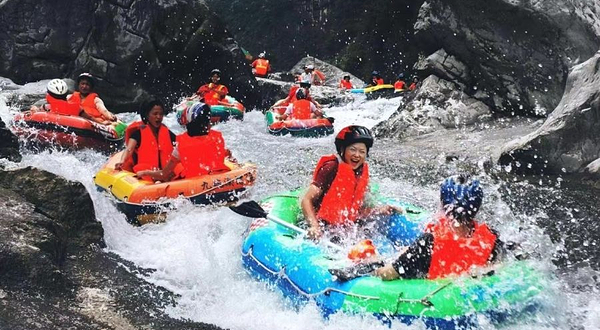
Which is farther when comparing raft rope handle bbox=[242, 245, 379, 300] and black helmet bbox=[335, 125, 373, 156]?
black helmet bbox=[335, 125, 373, 156]

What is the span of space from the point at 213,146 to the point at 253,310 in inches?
109

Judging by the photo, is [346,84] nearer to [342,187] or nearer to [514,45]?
[514,45]

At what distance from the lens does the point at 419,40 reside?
505 inches

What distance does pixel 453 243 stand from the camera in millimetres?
3676

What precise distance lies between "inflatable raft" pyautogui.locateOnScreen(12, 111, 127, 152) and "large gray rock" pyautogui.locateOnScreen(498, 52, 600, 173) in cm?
666

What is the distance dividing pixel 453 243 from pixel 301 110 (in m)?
9.48

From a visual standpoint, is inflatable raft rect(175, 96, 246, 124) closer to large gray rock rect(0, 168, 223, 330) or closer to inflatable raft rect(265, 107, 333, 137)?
inflatable raft rect(265, 107, 333, 137)

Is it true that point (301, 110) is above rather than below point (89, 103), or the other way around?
below

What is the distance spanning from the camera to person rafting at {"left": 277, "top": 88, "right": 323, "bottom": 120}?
511 inches

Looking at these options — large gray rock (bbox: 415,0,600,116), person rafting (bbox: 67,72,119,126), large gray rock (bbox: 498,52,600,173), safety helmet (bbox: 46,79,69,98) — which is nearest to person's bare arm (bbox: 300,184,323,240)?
large gray rock (bbox: 498,52,600,173)

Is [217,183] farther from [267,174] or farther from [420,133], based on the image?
[420,133]

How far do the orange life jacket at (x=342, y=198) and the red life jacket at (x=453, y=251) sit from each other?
4.16 ft

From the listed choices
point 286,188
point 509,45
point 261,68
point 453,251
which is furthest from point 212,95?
point 453,251

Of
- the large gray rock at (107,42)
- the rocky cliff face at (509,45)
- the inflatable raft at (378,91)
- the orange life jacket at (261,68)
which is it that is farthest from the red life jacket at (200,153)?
the orange life jacket at (261,68)
